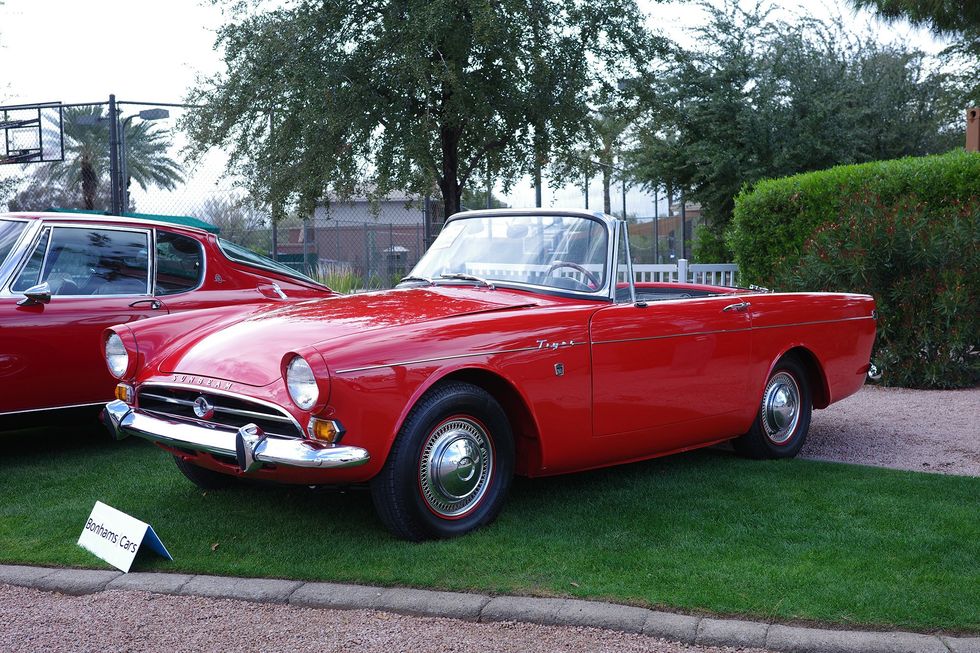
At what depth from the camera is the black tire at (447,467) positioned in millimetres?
4039

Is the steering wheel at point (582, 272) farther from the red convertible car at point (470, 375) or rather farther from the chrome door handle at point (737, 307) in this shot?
the chrome door handle at point (737, 307)

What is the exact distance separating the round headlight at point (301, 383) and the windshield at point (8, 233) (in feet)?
9.47

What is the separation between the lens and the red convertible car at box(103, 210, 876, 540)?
3.93 meters

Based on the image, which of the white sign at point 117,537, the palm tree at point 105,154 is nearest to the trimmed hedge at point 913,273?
the white sign at point 117,537

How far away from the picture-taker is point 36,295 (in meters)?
5.67

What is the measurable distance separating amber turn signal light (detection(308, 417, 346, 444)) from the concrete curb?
0.56 metres

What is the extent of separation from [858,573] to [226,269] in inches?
182

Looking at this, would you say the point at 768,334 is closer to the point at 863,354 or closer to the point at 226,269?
the point at 863,354

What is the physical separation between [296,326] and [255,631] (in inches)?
57.2

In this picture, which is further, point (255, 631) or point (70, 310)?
point (70, 310)

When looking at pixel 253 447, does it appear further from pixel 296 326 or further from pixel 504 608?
pixel 504 608

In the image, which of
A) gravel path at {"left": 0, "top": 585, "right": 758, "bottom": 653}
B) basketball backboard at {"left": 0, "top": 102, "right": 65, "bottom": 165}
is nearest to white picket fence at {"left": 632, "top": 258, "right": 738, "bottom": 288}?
basketball backboard at {"left": 0, "top": 102, "right": 65, "bottom": 165}

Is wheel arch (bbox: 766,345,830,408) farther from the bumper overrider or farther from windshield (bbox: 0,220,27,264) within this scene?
windshield (bbox: 0,220,27,264)

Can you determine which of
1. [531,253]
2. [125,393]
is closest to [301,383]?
[125,393]
